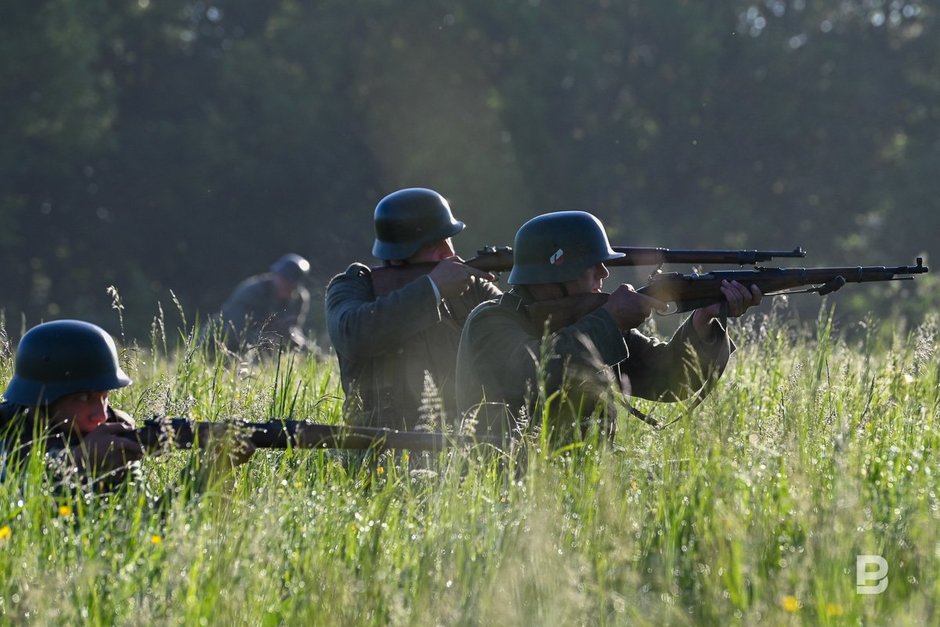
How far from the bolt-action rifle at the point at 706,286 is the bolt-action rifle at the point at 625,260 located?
487 mm

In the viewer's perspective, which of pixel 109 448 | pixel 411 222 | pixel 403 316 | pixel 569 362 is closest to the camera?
pixel 109 448

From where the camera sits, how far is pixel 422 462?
5.83 meters

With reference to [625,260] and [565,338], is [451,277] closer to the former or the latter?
[625,260]

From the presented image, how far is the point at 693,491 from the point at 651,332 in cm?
347

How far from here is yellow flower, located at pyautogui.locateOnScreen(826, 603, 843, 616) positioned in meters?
3.47

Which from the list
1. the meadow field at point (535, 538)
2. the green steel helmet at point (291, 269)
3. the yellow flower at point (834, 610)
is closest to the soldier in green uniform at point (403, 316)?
the meadow field at point (535, 538)

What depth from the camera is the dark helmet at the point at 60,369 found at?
16.4ft

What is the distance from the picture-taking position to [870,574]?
3.96 m

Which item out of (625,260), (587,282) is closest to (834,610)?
(587,282)

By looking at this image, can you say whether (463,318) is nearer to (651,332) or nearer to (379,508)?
(651,332)

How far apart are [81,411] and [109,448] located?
0.43m

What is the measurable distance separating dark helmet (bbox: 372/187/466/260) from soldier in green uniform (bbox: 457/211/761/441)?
3.36 ft

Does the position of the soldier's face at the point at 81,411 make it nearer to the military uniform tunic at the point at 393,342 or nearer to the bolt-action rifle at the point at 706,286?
the military uniform tunic at the point at 393,342

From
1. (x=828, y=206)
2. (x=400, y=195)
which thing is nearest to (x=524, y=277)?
(x=400, y=195)
